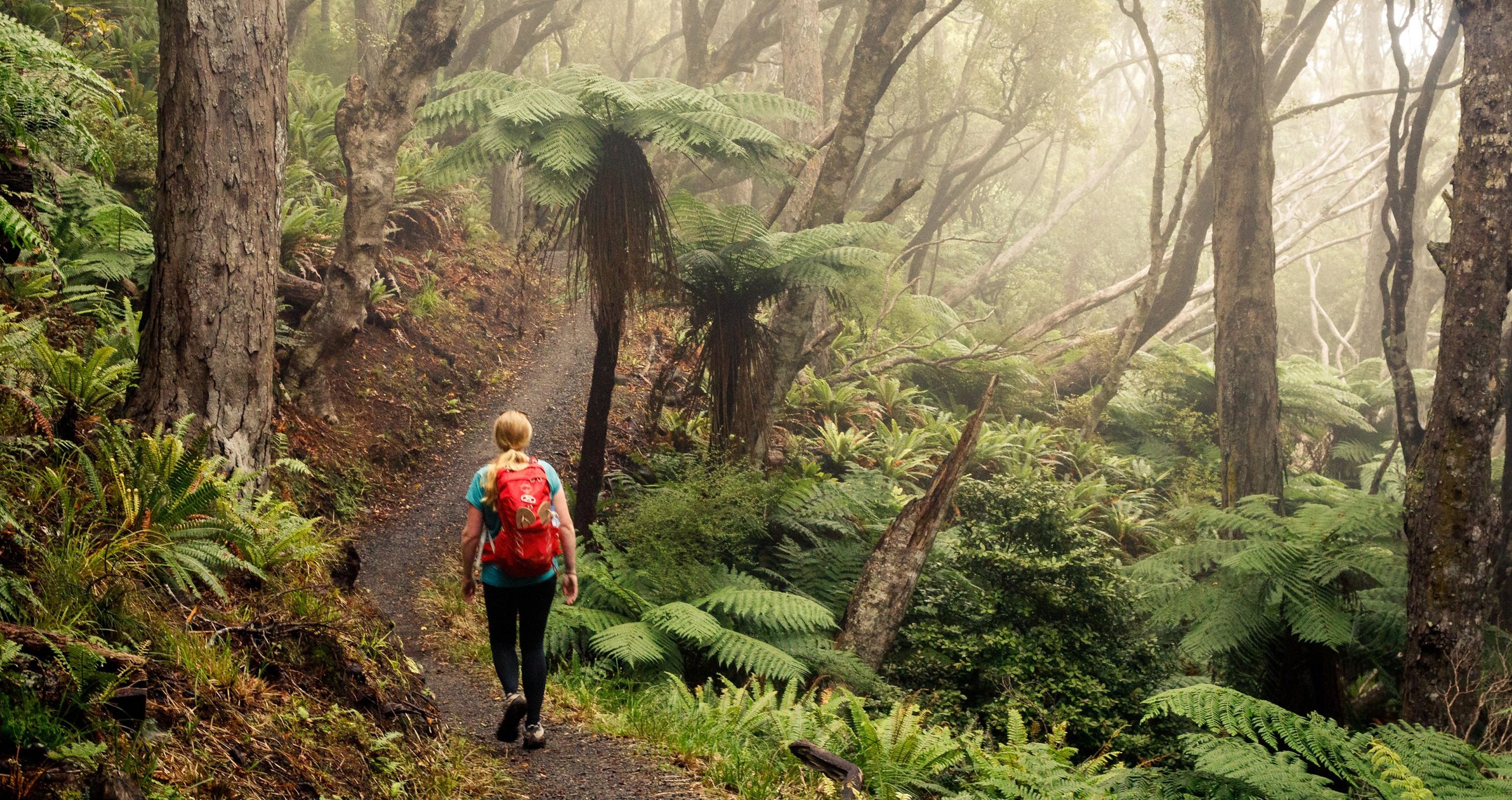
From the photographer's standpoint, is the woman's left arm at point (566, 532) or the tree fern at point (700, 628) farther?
the tree fern at point (700, 628)

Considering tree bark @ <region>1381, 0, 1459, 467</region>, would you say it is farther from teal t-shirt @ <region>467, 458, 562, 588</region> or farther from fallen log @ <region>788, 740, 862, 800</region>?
teal t-shirt @ <region>467, 458, 562, 588</region>

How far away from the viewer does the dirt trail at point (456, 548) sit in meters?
4.19

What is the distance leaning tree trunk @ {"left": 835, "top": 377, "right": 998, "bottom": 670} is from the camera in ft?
23.8

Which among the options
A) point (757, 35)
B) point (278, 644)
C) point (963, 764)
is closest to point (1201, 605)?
point (963, 764)

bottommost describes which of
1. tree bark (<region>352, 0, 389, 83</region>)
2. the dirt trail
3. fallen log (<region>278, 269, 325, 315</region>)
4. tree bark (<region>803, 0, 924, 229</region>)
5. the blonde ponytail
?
the dirt trail

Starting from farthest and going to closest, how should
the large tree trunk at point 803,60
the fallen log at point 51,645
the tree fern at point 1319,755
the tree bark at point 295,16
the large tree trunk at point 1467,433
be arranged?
the tree bark at point 295,16
the large tree trunk at point 803,60
the large tree trunk at point 1467,433
the tree fern at point 1319,755
the fallen log at point 51,645

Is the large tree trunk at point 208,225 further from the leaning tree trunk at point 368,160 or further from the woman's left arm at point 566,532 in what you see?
the leaning tree trunk at point 368,160

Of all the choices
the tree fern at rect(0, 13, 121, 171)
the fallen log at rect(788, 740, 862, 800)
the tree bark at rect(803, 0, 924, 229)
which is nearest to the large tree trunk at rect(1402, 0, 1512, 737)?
the fallen log at rect(788, 740, 862, 800)

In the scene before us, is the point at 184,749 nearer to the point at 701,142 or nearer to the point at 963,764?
the point at 963,764

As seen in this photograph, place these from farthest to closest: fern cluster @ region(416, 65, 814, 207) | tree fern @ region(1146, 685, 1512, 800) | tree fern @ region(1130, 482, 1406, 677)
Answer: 1. fern cluster @ region(416, 65, 814, 207)
2. tree fern @ region(1130, 482, 1406, 677)
3. tree fern @ region(1146, 685, 1512, 800)

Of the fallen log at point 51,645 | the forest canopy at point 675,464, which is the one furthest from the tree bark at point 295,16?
the fallen log at point 51,645

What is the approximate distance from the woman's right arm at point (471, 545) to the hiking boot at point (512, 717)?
0.51 m

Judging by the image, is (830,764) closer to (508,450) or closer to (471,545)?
(471,545)

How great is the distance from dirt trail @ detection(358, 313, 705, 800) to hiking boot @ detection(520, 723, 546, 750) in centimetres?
4
